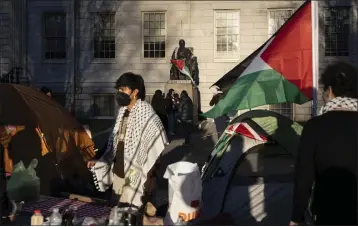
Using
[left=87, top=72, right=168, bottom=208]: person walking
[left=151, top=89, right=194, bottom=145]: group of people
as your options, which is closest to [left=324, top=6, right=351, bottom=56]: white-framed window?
[left=151, top=89, right=194, bottom=145]: group of people

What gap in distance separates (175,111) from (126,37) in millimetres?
7194

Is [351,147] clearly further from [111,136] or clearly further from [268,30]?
[268,30]

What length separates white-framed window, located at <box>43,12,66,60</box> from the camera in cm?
2478

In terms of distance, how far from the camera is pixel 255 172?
24.3 ft

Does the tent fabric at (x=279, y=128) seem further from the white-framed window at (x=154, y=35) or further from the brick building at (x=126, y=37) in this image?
the white-framed window at (x=154, y=35)

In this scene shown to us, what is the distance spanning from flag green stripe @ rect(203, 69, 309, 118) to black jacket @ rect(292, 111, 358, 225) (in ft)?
7.52

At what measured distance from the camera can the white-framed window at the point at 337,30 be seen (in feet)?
76.4

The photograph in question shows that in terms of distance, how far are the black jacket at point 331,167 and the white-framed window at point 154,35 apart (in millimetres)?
20513

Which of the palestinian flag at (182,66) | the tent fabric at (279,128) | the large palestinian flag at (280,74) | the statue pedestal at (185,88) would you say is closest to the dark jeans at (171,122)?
the statue pedestal at (185,88)

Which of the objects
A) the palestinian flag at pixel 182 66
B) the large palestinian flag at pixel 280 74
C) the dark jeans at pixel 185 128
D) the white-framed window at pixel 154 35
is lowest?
the dark jeans at pixel 185 128

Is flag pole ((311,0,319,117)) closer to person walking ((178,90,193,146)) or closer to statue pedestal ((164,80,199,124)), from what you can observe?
person walking ((178,90,193,146))

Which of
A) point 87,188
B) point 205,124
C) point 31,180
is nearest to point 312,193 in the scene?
point 31,180

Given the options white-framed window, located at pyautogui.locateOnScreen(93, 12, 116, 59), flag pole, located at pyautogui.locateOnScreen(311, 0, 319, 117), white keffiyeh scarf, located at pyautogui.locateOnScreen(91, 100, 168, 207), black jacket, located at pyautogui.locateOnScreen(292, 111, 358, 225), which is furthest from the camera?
white-framed window, located at pyautogui.locateOnScreen(93, 12, 116, 59)

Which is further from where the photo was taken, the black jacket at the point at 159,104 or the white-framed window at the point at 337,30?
the white-framed window at the point at 337,30
